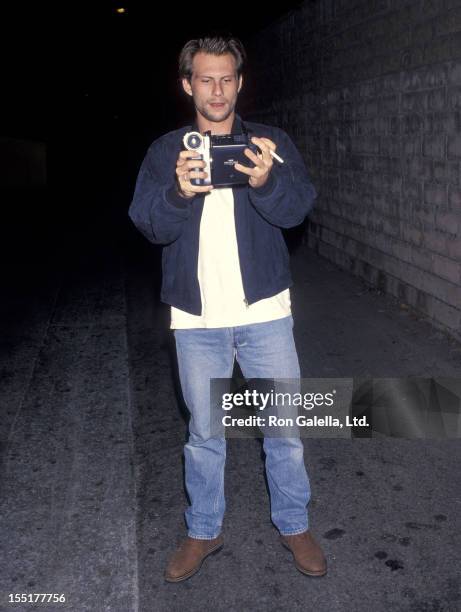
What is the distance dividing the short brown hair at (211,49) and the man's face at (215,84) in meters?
0.02

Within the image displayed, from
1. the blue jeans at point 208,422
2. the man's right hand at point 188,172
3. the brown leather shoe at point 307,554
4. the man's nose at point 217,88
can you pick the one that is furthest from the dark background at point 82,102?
the brown leather shoe at point 307,554

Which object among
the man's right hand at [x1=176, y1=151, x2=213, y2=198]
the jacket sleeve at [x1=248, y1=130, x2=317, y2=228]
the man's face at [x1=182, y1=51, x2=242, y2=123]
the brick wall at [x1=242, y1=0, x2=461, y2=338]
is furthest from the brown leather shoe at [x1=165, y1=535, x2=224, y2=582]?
the brick wall at [x1=242, y1=0, x2=461, y2=338]

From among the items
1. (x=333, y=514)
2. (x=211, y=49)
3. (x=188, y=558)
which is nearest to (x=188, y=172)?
(x=211, y=49)

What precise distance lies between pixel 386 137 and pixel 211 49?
15.5 feet

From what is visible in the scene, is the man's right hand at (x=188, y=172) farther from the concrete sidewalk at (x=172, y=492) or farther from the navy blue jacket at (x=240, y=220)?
the concrete sidewalk at (x=172, y=492)

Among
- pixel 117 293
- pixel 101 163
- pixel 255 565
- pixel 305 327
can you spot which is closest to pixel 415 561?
pixel 255 565

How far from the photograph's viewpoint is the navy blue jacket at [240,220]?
262 centimetres

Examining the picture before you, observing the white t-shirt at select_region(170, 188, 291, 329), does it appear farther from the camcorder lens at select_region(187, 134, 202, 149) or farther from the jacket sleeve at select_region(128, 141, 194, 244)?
the camcorder lens at select_region(187, 134, 202, 149)

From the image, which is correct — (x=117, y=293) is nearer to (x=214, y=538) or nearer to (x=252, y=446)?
(x=252, y=446)

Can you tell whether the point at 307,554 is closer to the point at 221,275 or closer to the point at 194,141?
the point at 221,275

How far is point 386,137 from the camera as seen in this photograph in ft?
23.0

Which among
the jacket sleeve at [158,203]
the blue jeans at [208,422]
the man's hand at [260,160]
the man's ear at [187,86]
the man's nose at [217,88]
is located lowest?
the blue jeans at [208,422]

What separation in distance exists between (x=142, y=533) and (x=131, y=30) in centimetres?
4567

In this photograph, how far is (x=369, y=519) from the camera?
10.9ft
